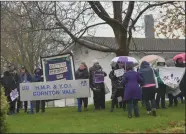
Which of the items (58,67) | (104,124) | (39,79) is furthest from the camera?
(58,67)

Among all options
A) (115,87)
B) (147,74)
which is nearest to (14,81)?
(115,87)

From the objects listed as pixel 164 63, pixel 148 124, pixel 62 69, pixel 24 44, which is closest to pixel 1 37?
pixel 24 44

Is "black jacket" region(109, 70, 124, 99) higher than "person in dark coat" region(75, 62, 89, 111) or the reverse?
the reverse

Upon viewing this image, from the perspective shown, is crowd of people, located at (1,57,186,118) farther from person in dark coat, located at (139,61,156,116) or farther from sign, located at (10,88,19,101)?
sign, located at (10,88,19,101)

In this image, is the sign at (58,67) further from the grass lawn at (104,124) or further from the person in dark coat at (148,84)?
the person in dark coat at (148,84)

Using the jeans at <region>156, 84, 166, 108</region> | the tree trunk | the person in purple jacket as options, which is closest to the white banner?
the jeans at <region>156, 84, 166, 108</region>

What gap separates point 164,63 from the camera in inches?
504

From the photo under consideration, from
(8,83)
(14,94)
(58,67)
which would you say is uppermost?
(58,67)

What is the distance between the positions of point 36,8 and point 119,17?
3741 millimetres

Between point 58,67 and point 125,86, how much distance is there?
3.93 metres

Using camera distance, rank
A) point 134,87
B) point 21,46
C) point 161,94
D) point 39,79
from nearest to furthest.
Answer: point 134,87, point 161,94, point 39,79, point 21,46

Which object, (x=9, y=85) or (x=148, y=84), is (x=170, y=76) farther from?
(x=9, y=85)

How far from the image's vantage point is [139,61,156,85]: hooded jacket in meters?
12.0

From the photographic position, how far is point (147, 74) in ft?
39.3
